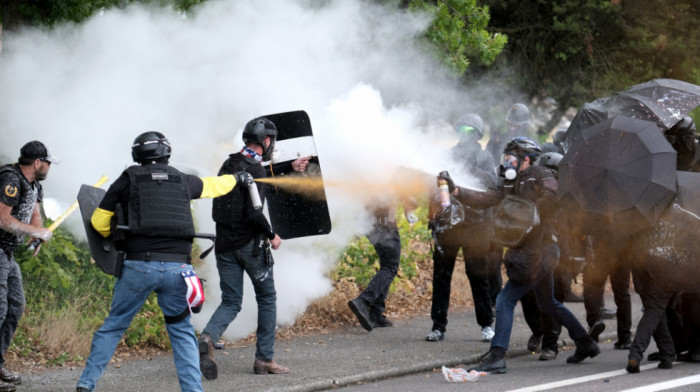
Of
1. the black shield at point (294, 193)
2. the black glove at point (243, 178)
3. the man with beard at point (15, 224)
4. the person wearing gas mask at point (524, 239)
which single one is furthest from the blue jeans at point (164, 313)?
the person wearing gas mask at point (524, 239)

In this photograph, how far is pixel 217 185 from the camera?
6242 mm

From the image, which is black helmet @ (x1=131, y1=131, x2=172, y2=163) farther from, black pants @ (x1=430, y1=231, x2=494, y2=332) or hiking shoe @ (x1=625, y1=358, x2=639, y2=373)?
hiking shoe @ (x1=625, y1=358, x2=639, y2=373)

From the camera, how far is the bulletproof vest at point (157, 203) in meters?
5.79

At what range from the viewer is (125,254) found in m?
5.88

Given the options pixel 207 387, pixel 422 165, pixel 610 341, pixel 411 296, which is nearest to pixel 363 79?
pixel 422 165

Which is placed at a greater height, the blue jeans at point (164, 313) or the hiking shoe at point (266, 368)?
the blue jeans at point (164, 313)

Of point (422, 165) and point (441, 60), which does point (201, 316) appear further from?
point (441, 60)

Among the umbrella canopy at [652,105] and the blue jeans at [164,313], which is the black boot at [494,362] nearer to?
the umbrella canopy at [652,105]

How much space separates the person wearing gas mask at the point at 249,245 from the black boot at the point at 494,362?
1.55 metres

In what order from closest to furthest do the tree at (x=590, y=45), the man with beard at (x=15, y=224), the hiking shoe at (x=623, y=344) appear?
1. the man with beard at (x=15, y=224)
2. the hiking shoe at (x=623, y=344)
3. the tree at (x=590, y=45)

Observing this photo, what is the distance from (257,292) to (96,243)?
1.44m

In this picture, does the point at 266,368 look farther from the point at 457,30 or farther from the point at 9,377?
the point at 457,30

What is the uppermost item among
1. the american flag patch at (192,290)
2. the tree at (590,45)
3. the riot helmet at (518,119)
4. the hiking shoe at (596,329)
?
the tree at (590,45)

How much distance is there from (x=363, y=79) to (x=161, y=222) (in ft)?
14.8
